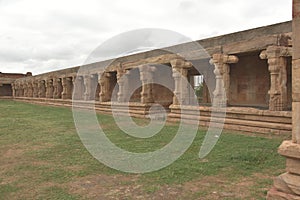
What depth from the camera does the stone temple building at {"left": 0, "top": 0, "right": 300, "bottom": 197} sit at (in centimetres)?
279

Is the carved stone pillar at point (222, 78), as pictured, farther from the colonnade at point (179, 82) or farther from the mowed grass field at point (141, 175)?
the mowed grass field at point (141, 175)

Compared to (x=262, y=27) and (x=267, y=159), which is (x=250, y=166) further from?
(x=262, y=27)

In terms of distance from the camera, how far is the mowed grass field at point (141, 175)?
11.1 ft

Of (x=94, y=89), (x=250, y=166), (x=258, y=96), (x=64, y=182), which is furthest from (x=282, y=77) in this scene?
(x=94, y=89)

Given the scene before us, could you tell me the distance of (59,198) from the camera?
324 centimetres

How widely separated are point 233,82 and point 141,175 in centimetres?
866

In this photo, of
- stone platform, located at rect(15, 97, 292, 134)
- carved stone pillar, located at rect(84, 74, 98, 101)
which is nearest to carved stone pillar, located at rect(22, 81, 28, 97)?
carved stone pillar, located at rect(84, 74, 98, 101)

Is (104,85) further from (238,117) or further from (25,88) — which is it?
(25,88)

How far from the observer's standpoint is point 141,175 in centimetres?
Answer: 404

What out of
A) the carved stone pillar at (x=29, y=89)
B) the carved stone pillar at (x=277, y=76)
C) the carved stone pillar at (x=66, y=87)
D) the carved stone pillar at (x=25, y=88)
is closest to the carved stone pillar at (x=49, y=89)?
the carved stone pillar at (x=66, y=87)

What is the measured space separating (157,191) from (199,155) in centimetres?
186

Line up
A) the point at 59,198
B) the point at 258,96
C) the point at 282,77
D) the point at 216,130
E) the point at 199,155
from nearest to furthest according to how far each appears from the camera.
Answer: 1. the point at 59,198
2. the point at 199,155
3. the point at 282,77
4. the point at 216,130
5. the point at 258,96

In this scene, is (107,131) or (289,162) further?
(107,131)

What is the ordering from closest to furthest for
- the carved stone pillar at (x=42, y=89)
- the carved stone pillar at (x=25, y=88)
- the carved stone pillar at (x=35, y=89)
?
the carved stone pillar at (x=42, y=89) → the carved stone pillar at (x=35, y=89) → the carved stone pillar at (x=25, y=88)
